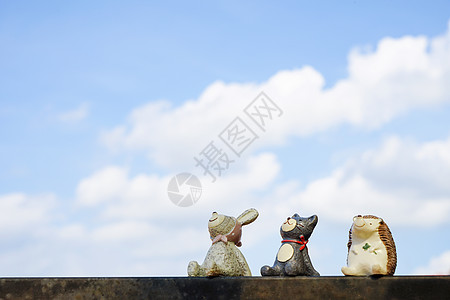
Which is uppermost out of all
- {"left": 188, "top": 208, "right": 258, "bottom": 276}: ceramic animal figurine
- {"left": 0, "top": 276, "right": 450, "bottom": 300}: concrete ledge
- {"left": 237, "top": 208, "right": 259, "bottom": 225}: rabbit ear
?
{"left": 237, "top": 208, "right": 259, "bottom": 225}: rabbit ear

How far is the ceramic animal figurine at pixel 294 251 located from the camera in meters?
3.85

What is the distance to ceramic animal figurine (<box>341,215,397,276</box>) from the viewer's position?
366 cm

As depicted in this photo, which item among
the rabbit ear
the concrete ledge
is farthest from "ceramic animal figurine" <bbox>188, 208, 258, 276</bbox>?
the concrete ledge

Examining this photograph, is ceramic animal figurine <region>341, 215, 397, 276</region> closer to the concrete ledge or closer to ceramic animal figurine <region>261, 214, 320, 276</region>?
the concrete ledge

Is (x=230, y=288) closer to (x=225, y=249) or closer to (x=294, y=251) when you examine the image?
(x=225, y=249)

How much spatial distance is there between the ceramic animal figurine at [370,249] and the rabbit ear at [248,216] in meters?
0.72

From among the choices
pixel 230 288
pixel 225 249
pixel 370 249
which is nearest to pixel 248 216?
pixel 225 249

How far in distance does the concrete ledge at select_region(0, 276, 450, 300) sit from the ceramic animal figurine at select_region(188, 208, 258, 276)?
11 centimetres

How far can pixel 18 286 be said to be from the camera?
3.99 metres

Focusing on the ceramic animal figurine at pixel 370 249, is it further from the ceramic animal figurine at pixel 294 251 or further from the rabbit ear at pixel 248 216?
the rabbit ear at pixel 248 216

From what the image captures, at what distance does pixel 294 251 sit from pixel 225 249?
1.42 ft

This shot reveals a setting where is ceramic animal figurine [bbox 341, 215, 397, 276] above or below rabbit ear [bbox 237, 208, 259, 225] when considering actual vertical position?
below

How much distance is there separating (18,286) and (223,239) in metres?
1.26

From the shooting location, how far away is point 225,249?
4078 mm
